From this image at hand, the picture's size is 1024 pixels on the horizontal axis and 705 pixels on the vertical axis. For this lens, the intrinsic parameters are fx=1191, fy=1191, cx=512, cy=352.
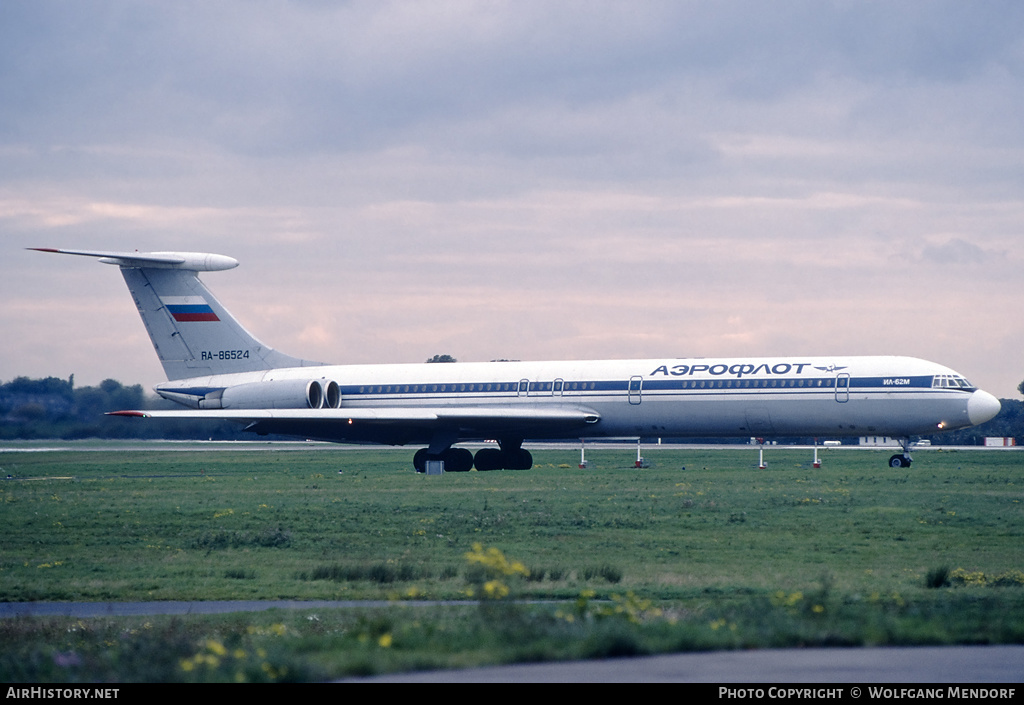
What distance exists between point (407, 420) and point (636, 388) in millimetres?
7911

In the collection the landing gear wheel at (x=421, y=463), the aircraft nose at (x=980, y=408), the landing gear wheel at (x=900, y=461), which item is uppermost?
the aircraft nose at (x=980, y=408)

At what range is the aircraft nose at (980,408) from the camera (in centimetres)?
3750

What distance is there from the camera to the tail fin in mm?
45469

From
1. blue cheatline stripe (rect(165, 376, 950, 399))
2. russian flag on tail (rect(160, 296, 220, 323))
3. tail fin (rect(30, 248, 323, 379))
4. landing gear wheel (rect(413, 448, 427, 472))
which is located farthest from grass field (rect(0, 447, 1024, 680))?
russian flag on tail (rect(160, 296, 220, 323))

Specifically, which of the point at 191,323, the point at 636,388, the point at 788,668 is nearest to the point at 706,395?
the point at 636,388

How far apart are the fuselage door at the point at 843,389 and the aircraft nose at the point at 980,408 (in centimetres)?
377

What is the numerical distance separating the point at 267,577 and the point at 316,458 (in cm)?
3945

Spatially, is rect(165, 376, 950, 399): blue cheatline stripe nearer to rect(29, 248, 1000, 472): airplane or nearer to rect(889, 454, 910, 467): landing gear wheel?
rect(29, 248, 1000, 472): airplane

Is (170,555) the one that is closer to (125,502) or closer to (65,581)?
(65,581)

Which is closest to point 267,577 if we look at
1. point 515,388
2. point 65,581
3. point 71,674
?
point 65,581

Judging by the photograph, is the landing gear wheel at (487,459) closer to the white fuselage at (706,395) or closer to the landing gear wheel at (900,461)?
the white fuselage at (706,395)

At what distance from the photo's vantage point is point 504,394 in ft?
139

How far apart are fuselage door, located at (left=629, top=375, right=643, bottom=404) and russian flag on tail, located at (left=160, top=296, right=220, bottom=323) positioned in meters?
17.0

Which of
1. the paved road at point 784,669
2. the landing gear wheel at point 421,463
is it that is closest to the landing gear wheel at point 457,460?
the landing gear wheel at point 421,463
